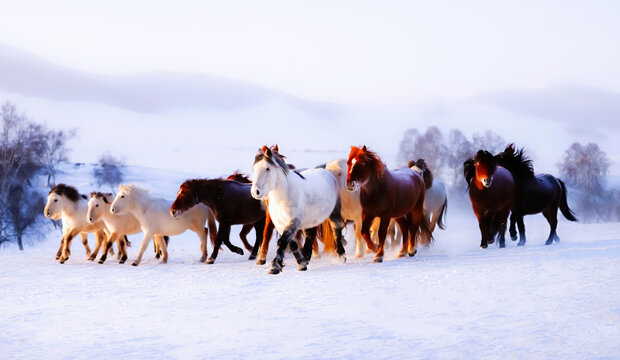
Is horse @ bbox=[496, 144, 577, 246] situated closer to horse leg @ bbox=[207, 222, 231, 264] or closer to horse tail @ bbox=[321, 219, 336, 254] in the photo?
horse tail @ bbox=[321, 219, 336, 254]

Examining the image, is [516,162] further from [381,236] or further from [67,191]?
[67,191]

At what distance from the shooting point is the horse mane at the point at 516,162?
40.6ft

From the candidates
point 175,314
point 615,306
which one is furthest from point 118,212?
point 615,306

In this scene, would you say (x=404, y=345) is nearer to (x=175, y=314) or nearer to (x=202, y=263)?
(x=175, y=314)

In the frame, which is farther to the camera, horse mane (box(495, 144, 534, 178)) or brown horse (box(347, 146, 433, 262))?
horse mane (box(495, 144, 534, 178))

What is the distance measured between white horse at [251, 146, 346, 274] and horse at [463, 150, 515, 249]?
11.4 ft

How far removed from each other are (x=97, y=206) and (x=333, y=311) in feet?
22.1

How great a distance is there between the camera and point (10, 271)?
10133mm

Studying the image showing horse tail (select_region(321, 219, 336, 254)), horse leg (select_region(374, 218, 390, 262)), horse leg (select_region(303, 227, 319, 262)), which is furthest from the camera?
horse tail (select_region(321, 219, 336, 254))

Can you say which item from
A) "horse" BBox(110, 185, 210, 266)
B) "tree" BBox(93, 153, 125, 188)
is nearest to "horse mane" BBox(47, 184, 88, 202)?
"horse" BBox(110, 185, 210, 266)

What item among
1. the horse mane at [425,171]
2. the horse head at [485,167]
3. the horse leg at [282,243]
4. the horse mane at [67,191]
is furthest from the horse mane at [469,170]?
the horse mane at [67,191]

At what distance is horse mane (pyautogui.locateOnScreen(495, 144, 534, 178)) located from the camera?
12383 millimetres

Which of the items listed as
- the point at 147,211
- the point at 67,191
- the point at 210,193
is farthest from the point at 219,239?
the point at 67,191

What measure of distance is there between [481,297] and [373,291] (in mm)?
1139
